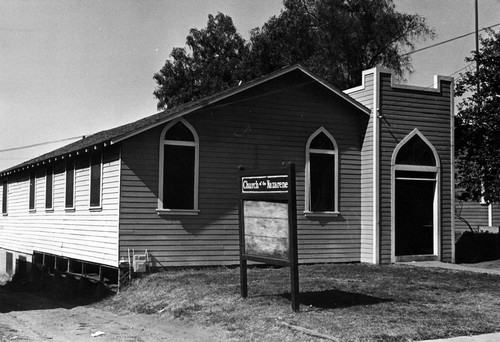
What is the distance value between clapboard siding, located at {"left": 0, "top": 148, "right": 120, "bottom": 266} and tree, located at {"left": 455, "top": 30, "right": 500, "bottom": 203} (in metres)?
11.5

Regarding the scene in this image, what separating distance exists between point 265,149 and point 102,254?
16.6 feet

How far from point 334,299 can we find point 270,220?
1912mm

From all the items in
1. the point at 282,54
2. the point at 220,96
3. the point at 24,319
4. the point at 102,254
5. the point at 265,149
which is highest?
the point at 282,54

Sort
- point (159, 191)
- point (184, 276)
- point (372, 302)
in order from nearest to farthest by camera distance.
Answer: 1. point (372, 302)
2. point (184, 276)
3. point (159, 191)

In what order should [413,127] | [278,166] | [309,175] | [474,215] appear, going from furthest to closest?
[474,215] → [413,127] → [309,175] → [278,166]

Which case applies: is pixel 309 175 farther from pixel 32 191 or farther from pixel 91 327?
pixel 32 191

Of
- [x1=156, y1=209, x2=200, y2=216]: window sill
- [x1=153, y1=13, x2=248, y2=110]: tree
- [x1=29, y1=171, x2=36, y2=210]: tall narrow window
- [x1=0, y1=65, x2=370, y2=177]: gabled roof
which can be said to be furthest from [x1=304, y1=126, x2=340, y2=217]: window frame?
[x1=153, y1=13, x2=248, y2=110]: tree

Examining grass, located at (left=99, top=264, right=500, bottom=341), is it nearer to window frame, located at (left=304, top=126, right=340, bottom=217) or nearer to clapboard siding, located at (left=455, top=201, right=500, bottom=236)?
window frame, located at (left=304, top=126, right=340, bottom=217)

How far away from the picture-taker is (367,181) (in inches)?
696

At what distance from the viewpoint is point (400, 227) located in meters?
17.8

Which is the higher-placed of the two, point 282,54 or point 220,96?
point 282,54

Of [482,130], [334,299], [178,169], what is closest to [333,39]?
[482,130]

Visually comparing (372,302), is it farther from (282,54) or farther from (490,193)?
(282,54)

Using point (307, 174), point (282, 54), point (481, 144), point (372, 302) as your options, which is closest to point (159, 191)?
point (307, 174)
